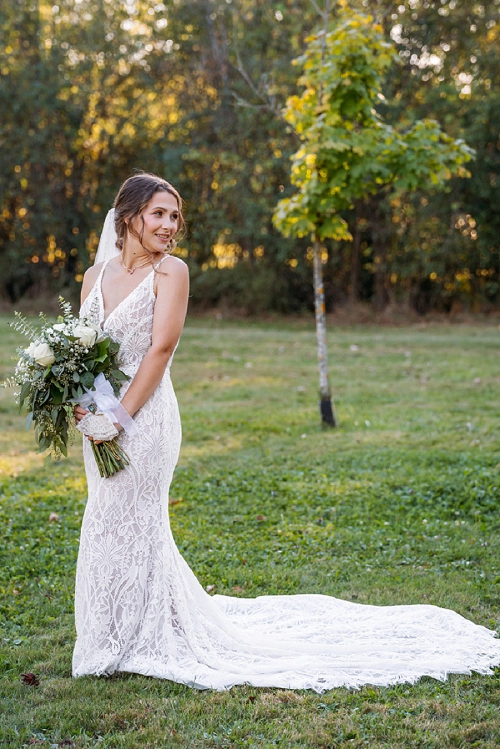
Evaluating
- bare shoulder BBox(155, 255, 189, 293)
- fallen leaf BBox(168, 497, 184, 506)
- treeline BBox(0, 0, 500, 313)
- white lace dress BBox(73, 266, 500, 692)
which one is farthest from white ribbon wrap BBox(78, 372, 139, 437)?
treeline BBox(0, 0, 500, 313)

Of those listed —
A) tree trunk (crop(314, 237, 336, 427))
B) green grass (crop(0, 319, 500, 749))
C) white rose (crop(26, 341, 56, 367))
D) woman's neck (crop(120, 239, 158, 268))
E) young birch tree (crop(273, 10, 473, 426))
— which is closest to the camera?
green grass (crop(0, 319, 500, 749))

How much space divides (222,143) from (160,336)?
1993 cm

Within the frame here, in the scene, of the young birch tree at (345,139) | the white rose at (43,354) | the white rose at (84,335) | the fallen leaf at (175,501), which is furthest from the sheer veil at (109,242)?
the young birch tree at (345,139)

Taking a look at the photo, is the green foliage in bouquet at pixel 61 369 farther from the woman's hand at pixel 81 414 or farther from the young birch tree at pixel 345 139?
the young birch tree at pixel 345 139

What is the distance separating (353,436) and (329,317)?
1426 centimetres

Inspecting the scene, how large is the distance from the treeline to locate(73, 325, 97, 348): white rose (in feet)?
58.5

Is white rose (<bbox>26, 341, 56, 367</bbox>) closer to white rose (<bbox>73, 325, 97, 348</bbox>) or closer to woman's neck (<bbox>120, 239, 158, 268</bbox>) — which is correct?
white rose (<bbox>73, 325, 97, 348</bbox>)

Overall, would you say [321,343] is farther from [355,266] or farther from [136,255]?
[355,266]

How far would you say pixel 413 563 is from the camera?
565 cm

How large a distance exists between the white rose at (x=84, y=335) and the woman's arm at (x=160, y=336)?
304mm

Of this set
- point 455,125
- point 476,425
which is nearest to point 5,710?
point 476,425

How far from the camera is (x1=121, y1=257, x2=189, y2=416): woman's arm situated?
12.9ft

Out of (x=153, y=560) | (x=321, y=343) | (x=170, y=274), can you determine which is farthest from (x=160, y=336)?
(x=321, y=343)

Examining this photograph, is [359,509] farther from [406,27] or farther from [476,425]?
[406,27]
